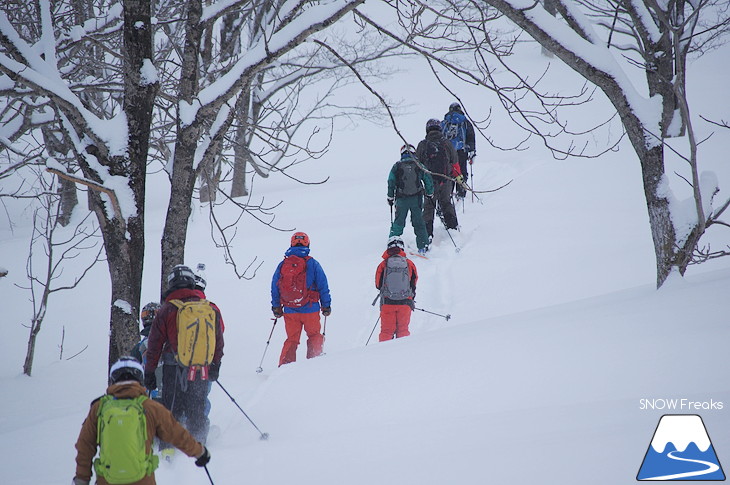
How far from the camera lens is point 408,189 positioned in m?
9.37

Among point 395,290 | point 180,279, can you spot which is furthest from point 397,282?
point 180,279

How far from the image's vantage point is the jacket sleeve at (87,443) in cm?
298

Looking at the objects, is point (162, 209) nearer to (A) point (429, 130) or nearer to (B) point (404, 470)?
(A) point (429, 130)

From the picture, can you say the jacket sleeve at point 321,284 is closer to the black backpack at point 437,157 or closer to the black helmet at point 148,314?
the black helmet at point 148,314

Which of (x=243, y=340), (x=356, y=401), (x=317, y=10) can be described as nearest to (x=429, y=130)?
(x=243, y=340)

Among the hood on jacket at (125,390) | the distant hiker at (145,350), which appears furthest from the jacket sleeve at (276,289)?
the hood on jacket at (125,390)

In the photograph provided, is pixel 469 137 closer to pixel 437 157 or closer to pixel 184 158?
pixel 437 157

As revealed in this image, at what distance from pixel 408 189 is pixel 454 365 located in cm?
531

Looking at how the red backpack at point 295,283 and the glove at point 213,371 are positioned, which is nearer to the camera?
the glove at point 213,371

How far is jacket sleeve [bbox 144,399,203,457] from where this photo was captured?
307cm

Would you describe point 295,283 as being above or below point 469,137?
below

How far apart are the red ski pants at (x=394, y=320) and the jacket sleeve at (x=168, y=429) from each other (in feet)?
13.3

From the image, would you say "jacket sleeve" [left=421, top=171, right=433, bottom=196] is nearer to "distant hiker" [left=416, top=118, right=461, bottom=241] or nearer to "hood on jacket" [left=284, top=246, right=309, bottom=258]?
"distant hiker" [left=416, top=118, right=461, bottom=241]

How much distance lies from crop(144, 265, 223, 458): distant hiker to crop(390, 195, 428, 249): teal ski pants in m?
5.51
